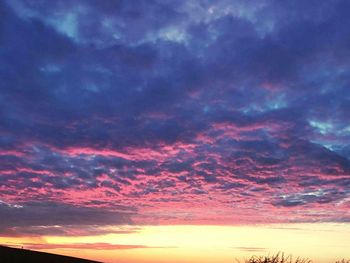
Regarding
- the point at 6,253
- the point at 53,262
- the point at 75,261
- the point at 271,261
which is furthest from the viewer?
the point at 271,261

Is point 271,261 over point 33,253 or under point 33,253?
over

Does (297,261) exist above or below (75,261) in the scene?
above

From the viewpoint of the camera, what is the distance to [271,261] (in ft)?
78.6

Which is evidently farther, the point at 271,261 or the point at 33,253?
the point at 271,261

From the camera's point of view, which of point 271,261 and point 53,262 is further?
point 271,261

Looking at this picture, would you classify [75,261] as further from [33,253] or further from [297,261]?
[297,261]

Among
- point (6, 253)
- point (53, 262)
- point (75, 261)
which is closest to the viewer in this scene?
point (6, 253)

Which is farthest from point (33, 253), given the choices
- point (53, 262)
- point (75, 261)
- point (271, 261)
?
point (271, 261)

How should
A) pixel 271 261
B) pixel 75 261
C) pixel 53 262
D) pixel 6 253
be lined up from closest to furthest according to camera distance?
1. pixel 6 253
2. pixel 53 262
3. pixel 75 261
4. pixel 271 261

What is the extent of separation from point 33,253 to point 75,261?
1.35m

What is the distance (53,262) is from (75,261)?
86 centimetres

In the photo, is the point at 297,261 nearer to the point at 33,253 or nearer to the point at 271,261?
the point at 271,261

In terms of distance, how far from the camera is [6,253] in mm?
10641

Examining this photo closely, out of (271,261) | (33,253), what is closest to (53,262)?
(33,253)
